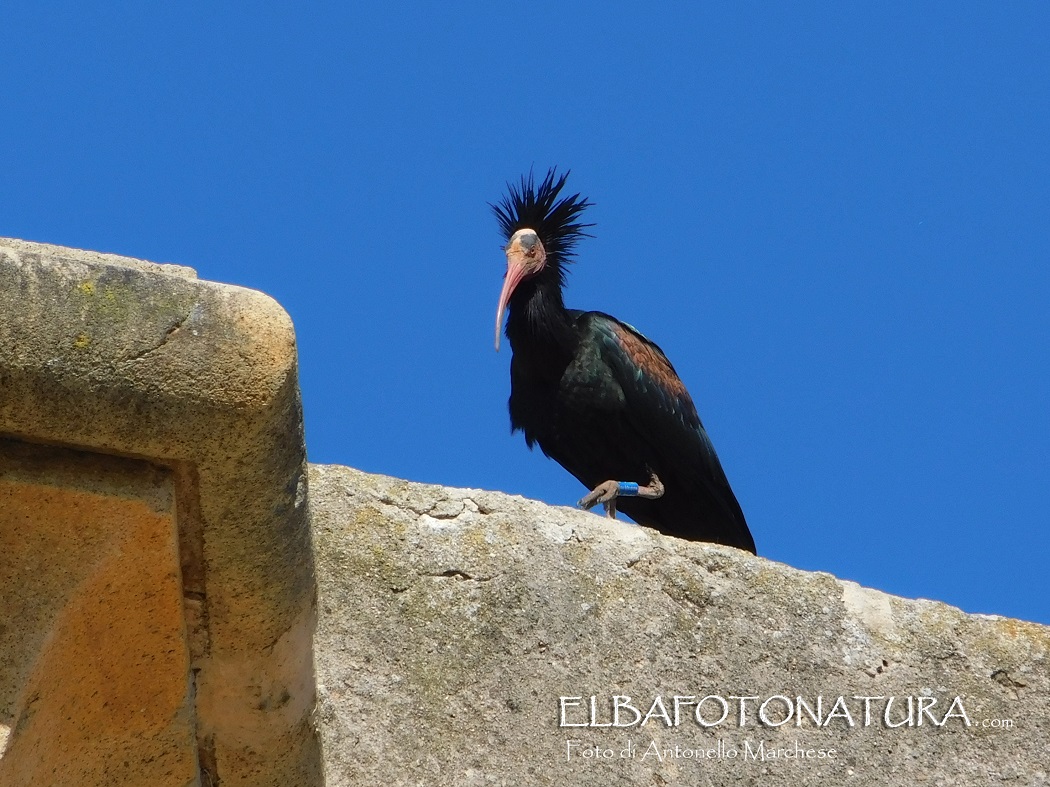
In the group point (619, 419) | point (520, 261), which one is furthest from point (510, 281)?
point (619, 419)

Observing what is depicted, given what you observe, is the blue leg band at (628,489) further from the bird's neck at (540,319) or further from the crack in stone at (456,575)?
the crack in stone at (456,575)

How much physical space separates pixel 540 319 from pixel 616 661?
6025mm

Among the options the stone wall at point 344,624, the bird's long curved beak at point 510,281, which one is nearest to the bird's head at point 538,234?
the bird's long curved beak at point 510,281

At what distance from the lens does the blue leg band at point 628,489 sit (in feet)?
28.9

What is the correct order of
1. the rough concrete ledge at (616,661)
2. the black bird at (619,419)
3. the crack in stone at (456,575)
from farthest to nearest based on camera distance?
the black bird at (619,419) → the crack in stone at (456,575) → the rough concrete ledge at (616,661)

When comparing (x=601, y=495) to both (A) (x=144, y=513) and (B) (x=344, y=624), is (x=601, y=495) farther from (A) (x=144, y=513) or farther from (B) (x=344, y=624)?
(A) (x=144, y=513)

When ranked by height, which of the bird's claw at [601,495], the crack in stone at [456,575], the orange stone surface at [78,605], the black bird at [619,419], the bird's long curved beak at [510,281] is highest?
the bird's long curved beak at [510,281]

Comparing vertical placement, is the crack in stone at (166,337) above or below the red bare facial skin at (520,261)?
below

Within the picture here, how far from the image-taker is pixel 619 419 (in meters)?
9.48

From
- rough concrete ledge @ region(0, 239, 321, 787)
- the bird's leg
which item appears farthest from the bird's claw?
rough concrete ledge @ region(0, 239, 321, 787)

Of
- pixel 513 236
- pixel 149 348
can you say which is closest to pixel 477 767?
pixel 149 348

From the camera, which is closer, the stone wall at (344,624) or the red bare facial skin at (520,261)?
the stone wall at (344,624)

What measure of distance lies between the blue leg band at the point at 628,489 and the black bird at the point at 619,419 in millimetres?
17

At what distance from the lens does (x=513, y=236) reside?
1077cm
